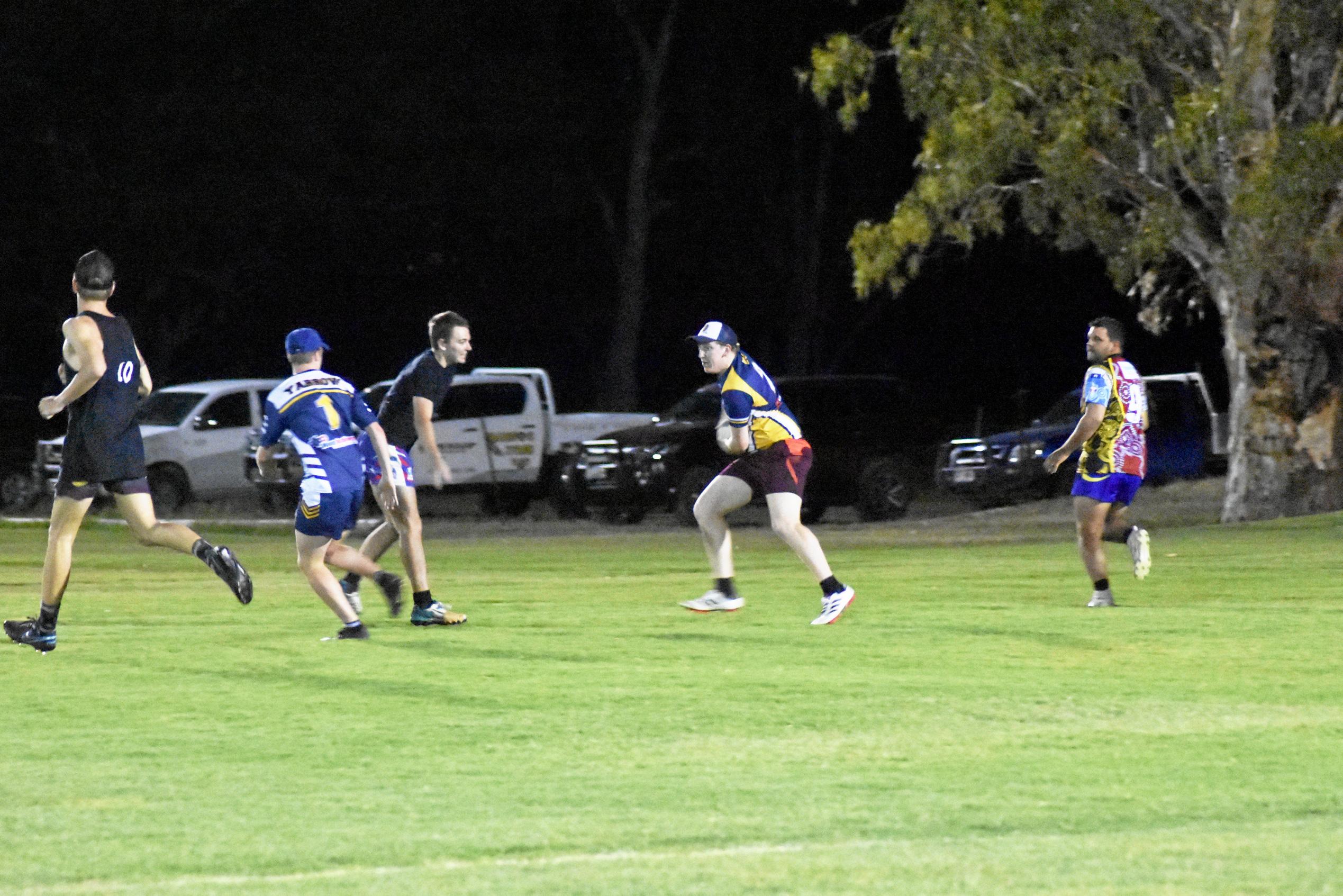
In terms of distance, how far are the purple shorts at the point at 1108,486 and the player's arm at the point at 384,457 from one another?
4254 mm

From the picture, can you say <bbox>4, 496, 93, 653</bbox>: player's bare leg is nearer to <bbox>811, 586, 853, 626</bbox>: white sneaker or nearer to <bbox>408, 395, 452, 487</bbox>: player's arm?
<bbox>408, 395, 452, 487</bbox>: player's arm

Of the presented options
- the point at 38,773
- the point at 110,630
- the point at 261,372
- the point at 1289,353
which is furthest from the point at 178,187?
the point at 38,773

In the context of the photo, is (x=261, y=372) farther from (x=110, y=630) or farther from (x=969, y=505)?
(x=110, y=630)

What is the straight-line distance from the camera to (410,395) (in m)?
12.8

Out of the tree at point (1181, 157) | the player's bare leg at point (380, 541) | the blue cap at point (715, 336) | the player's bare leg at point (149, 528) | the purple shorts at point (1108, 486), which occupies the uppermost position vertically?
the tree at point (1181, 157)

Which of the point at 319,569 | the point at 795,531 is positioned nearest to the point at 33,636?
the point at 319,569

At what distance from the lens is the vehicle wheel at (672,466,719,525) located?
84.9 ft

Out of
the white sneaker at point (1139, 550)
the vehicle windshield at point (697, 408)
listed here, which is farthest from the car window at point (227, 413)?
the white sneaker at point (1139, 550)

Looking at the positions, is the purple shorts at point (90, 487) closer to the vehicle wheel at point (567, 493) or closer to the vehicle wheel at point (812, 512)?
the vehicle wheel at point (567, 493)

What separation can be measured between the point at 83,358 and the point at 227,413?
1833cm

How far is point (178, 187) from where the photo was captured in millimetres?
38500

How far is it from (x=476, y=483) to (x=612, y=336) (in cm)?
1805

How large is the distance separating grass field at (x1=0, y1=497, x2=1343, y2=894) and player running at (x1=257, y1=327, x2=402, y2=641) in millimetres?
524

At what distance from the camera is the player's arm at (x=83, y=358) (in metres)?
11.2
